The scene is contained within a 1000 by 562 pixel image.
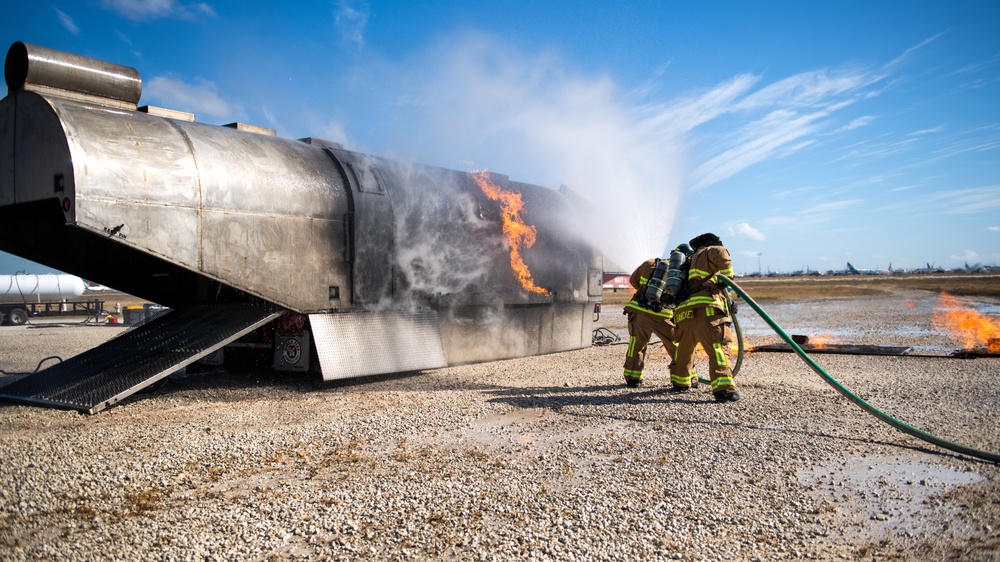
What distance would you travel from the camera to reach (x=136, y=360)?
780cm

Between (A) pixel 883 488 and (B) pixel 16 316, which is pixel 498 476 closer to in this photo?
(A) pixel 883 488

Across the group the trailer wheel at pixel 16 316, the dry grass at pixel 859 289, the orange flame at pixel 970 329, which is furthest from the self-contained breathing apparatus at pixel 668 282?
the trailer wheel at pixel 16 316

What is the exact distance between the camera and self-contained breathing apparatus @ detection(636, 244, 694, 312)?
340 inches

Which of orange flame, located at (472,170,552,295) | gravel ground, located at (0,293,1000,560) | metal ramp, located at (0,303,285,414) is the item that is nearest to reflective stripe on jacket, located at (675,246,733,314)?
gravel ground, located at (0,293,1000,560)

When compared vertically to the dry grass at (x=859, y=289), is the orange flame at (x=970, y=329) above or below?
below

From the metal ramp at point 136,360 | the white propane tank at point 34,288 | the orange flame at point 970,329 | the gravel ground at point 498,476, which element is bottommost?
the gravel ground at point 498,476

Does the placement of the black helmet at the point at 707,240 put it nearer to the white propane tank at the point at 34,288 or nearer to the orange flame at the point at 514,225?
the orange flame at the point at 514,225

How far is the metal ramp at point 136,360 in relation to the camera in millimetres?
7121

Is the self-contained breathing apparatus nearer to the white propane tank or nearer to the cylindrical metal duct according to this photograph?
the cylindrical metal duct

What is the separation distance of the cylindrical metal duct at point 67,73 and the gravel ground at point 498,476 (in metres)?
3.65

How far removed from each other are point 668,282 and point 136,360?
688 cm

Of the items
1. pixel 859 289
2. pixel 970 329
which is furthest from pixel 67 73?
pixel 859 289

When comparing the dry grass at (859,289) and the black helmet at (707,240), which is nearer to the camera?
the black helmet at (707,240)

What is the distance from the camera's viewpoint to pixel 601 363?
1155 cm
